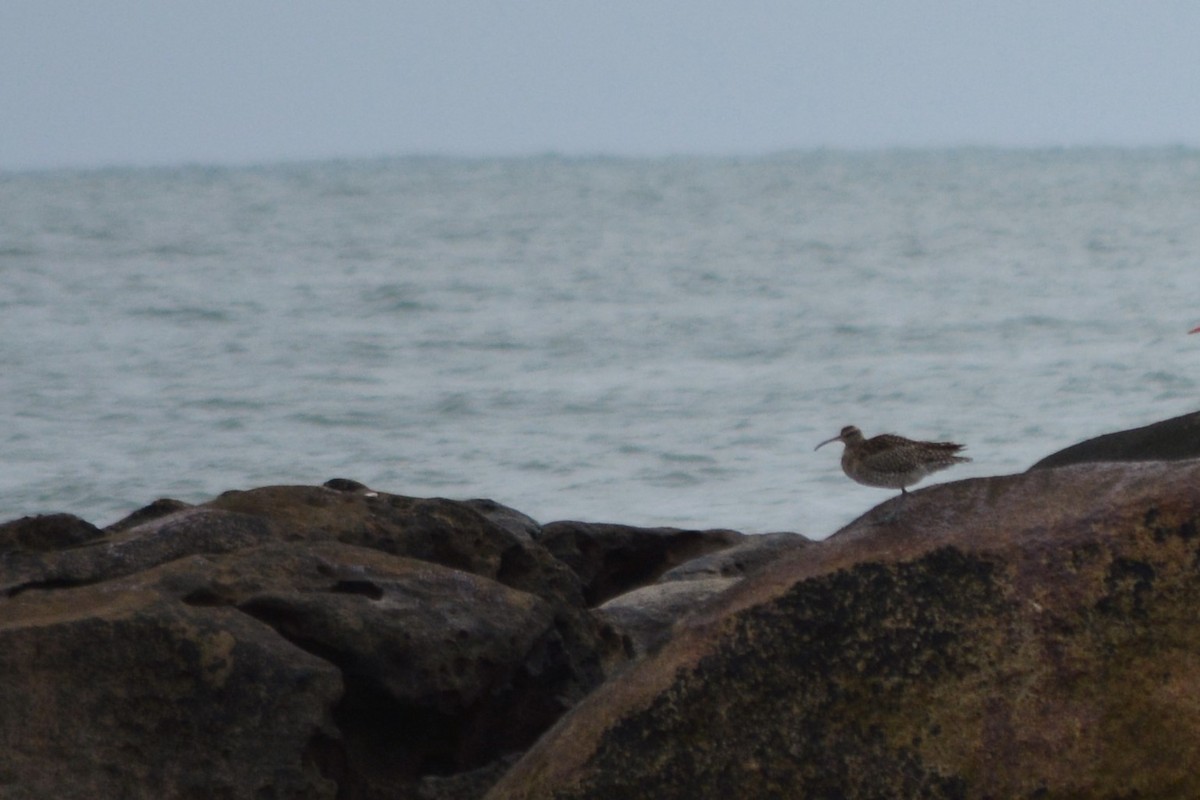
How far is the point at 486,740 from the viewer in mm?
5012

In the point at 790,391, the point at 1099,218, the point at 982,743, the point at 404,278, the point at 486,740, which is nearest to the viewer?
the point at 982,743

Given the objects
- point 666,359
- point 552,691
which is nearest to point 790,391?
point 666,359

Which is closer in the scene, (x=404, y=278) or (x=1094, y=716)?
(x=1094, y=716)

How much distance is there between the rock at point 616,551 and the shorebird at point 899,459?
144cm

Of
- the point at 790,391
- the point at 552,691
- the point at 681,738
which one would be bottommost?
the point at 790,391

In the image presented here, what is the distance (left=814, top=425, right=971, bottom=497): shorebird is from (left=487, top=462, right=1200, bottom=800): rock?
2.43 meters

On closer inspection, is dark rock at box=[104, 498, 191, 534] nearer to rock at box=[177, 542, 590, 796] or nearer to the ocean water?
rock at box=[177, 542, 590, 796]

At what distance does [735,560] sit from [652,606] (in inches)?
39.7

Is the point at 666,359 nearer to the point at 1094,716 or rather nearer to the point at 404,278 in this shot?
the point at 404,278

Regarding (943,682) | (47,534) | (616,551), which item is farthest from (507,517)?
(943,682)

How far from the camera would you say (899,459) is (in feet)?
21.0

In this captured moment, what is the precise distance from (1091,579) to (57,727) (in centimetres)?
253

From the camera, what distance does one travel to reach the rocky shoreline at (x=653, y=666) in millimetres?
3758

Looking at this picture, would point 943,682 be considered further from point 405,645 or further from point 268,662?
point 268,662
